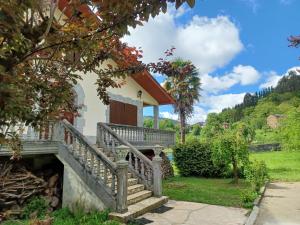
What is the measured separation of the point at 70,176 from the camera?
389 inches

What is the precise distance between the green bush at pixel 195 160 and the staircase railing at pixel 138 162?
328 inches

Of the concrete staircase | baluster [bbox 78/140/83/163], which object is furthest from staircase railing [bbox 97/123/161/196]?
baluster [bbox 78/140/83/163]

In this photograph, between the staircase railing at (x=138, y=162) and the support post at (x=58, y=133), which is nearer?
the support post at (x=58, y=133)

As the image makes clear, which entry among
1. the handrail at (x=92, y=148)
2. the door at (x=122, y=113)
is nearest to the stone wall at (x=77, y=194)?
the handrail at (x=92, y=148)


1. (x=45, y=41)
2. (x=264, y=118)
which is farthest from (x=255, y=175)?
(x=264, y=118)

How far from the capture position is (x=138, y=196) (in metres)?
10.1

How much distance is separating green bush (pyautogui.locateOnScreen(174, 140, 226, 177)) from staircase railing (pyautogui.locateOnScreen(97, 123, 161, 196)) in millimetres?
8326

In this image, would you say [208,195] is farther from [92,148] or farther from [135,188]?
[92,148]

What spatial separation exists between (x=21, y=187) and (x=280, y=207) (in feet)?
27.0

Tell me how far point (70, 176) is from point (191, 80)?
30.0m

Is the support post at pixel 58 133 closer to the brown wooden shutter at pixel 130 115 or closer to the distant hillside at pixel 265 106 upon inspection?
the brown wooden shutter at pixel 130 115

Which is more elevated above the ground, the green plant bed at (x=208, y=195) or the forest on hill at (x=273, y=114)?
the forest on hill at (x=273, y=114)

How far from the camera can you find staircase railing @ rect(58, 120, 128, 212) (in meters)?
8.77

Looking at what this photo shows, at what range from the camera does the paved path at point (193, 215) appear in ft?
27.8
